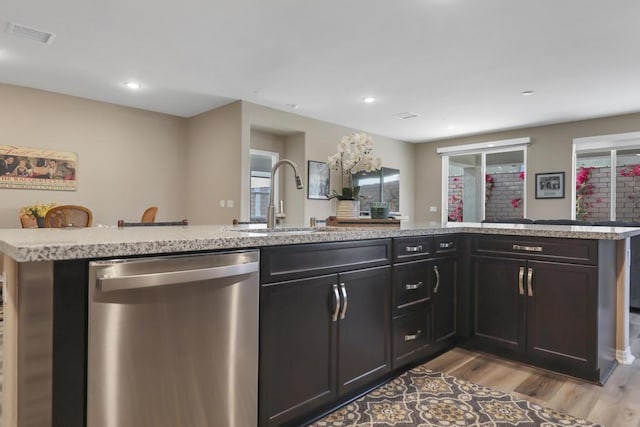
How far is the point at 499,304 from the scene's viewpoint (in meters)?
2.53

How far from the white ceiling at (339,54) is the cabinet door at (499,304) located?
1.89 meters

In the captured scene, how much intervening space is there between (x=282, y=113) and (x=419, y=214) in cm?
412

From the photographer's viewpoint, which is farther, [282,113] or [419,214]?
[419,214]

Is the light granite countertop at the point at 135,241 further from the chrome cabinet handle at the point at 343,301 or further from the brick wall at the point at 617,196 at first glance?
the brick wall at the point at 617,196

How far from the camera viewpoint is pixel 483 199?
7.50m

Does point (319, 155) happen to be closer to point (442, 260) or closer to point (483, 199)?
point (483, 199)

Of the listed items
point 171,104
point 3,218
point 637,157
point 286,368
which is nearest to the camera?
point 286,368

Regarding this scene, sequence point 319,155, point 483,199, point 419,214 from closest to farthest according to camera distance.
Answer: point 319,155
point 483,199
point 419,214

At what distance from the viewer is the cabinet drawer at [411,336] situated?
2158 mm

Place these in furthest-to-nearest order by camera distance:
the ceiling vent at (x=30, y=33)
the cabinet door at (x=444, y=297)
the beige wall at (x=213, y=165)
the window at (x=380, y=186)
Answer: the window at (x=380, y=186) → the beige wall at (x=213, y=165) → the ceiling vent at (x=30, y=33) → the cabinet door at (x=444, y=297)

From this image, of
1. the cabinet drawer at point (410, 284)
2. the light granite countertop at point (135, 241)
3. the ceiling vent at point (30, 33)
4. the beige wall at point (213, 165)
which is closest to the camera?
the light granite countertop at point (135, 241)

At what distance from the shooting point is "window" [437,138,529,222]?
7.09 metres

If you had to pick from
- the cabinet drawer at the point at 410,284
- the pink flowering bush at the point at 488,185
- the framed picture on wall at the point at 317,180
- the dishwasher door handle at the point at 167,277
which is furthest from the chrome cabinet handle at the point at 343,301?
the pink flowering bush at the point at 488,185

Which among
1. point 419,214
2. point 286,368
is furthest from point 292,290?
point 419,214
